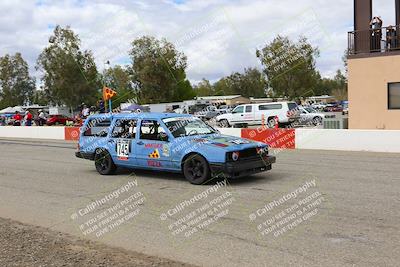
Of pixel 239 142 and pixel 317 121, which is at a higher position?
pixel 239 142

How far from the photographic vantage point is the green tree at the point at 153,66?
209ft

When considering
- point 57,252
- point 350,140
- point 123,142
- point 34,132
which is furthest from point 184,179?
point 34,132

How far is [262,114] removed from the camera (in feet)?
101

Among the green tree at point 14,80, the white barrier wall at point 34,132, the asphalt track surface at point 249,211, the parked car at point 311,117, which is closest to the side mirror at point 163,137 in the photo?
the asphalt track surface at point 249,211

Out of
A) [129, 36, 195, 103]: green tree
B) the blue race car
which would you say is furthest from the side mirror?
[129, 36, 195, 103]: green tree

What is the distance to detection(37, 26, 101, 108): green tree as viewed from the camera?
66375 millimetres

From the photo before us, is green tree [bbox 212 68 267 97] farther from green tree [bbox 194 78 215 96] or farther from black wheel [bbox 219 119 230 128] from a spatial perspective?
black wheel [bbox 219 119 230 128]

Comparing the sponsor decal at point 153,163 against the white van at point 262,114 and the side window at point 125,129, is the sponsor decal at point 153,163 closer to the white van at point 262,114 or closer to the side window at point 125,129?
the side window at point 125,129

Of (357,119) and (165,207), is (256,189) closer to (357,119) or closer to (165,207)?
(165,207)

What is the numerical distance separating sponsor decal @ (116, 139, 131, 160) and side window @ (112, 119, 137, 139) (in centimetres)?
14

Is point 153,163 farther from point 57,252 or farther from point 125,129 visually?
point 57,252

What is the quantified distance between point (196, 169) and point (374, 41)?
14048 mm

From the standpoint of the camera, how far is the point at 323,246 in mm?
5281

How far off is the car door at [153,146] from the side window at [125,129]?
229 millimetres
